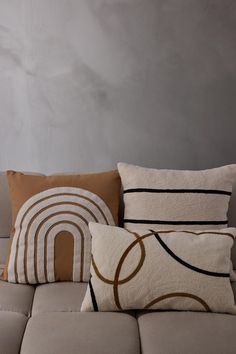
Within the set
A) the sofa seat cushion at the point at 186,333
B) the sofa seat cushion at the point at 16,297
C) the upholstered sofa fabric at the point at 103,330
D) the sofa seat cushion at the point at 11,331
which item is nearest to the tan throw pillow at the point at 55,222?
the sofa seat cushion at the point at 16,297

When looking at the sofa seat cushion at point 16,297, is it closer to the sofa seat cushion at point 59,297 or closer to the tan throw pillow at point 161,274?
the sofa seat cushion at point 59,297

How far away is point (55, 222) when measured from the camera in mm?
2037

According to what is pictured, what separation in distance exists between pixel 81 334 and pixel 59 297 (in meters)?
0.31

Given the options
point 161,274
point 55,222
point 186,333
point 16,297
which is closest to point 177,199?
point 161,274

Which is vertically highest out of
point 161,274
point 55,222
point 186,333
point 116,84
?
point 116,84

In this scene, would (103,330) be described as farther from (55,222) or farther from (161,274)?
(55,222)

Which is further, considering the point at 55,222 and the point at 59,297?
the point at 55,222

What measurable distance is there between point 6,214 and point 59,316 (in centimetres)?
60

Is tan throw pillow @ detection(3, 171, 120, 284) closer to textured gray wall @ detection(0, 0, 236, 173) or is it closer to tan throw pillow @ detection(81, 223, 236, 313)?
tan throw pillow @ detection(81, 223, 236, 313)

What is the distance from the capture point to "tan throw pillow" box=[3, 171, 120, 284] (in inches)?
79.2

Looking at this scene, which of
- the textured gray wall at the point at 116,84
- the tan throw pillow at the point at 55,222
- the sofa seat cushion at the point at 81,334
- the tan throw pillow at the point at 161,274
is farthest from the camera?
the textured gray wall at the point at 116,84

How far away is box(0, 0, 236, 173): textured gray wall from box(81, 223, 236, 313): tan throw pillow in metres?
0.79

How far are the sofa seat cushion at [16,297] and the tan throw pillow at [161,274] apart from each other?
0.72ft

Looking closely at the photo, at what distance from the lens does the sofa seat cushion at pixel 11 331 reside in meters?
1.57
